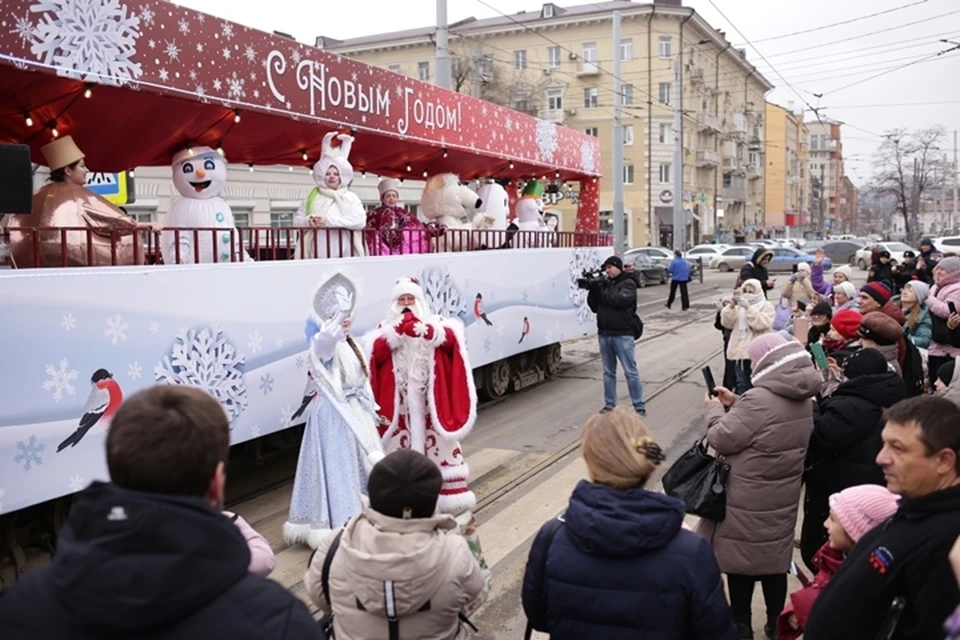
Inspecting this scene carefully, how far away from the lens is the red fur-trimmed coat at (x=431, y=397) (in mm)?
6098

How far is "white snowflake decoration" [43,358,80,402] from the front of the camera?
16.5ft

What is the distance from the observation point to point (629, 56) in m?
50.1

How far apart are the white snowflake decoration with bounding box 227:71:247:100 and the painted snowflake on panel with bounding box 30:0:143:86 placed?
2.97 feet

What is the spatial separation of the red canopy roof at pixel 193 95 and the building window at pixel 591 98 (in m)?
41.7

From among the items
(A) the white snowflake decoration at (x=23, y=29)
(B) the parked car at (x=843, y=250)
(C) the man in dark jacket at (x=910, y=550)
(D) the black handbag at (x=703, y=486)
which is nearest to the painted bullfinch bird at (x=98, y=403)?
(A) the white snowflake decoration at (x=23, y=29)

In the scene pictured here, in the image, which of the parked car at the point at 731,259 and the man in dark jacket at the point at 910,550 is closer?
the man in dark jacket at the point at 910,550

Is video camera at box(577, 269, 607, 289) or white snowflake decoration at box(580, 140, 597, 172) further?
white snowflake decoration at box(580, 140, 597, 172)

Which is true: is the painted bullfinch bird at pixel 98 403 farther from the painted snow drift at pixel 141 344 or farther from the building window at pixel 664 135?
the building window at pixel 664 135

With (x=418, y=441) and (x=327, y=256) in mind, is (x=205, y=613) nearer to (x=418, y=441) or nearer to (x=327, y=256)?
(x=418, y=441)

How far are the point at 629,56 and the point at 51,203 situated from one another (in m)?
48.1

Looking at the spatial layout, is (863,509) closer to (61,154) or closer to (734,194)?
(61,154)

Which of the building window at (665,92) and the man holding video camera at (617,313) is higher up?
the building window at (665,92)

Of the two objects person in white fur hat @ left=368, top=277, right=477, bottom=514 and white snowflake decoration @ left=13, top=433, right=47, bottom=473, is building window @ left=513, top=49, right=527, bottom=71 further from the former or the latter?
white snowflake decoration @ left=13, top=433, right=47, bottom=473

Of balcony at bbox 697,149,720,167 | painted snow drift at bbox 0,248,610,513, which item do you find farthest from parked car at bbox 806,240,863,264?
painted snow drift at bbox 0,248,610,513
